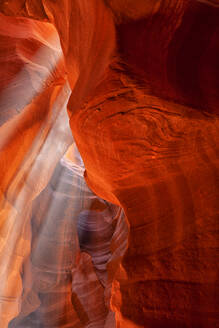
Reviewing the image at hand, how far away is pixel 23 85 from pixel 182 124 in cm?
328

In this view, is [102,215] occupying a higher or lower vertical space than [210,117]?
lower

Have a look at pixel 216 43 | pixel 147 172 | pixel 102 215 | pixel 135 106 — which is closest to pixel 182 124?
pixel 135 106

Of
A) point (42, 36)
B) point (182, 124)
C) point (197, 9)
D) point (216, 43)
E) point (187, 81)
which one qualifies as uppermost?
point (42, 36)

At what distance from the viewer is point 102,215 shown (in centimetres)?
844

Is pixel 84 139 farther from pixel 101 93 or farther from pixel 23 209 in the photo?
pixel 23 209

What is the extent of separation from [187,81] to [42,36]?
11.3 ft

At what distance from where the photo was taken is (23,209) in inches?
179

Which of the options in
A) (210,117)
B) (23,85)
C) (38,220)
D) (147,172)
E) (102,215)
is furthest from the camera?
(102,215)

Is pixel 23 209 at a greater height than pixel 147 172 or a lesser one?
lesser

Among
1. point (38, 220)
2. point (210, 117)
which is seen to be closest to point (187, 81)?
point (210, 117)

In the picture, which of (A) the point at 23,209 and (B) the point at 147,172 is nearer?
(B) the point at 147,172

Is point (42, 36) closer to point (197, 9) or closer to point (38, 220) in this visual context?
point (197, 9)

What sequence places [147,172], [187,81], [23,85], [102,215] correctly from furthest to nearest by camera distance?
[102,215]
[23,85]
[147,172]
[187,81]

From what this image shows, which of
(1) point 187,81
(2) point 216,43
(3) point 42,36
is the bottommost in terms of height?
(1) point 187,81
